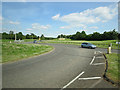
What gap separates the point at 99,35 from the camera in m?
75.9

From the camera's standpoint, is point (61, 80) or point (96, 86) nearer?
point (96, 86)

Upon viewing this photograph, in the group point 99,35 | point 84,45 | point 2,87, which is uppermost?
point 99,35

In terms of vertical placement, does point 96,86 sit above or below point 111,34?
below

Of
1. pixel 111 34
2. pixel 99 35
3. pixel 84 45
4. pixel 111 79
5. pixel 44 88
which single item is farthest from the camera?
pixel 99 35

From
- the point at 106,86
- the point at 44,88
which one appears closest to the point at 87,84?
the point at 106,86

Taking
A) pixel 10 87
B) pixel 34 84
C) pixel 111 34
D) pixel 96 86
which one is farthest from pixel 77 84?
pixel 111 34

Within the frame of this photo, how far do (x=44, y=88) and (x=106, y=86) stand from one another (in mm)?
2977

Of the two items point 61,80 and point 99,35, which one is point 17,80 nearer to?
point 61,80

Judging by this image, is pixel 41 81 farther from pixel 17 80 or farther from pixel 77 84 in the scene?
pixel 77 84

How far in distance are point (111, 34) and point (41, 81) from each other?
79.3 m

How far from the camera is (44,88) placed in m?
3.66

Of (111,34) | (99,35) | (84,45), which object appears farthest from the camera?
(99,35)

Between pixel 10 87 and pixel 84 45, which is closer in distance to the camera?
pixel 10 87

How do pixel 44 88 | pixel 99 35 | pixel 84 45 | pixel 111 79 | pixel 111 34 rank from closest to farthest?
pixel 44 88, pixel 111 79, pixel 84 45, pixel 111 34, pixel 99 35
